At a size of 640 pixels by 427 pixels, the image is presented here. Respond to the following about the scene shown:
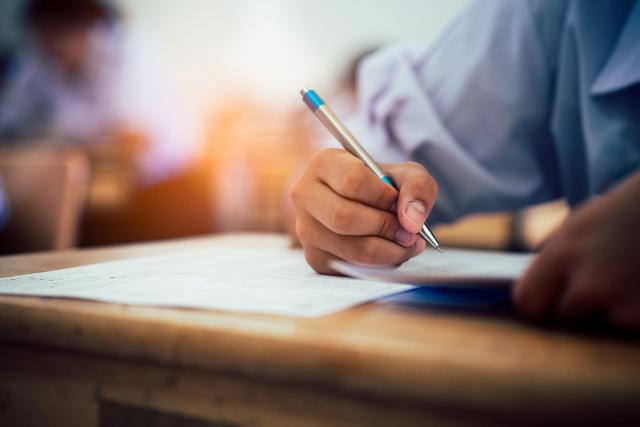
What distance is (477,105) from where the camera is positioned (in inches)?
25.0

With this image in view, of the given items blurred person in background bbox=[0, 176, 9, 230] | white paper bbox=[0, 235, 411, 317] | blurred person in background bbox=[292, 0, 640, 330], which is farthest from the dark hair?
white paper bbox=[0, 235, 411, 317]

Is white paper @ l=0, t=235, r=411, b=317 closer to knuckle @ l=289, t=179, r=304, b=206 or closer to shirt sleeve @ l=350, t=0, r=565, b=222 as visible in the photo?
knuckle @ l=289, t=179, r=304, b=206

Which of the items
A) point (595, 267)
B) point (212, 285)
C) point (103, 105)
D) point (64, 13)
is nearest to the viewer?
point (595, 267)

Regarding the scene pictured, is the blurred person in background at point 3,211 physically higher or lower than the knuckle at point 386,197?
lower

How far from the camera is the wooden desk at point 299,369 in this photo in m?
0.17

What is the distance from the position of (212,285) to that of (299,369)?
133 mm

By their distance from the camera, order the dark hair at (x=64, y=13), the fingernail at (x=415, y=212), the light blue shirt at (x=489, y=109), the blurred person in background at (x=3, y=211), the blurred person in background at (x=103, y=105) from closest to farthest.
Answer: the fingernail at (x=415, y=212), the light blue shirt at (x=489, y=109), the blurred person in background at (x=3, y=211), the blurred person in background at (x=103, y=105), the dark hair at (x=64, y=13)

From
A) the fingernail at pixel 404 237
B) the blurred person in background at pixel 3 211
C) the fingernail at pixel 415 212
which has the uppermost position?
the fingernail at pixel 415 212

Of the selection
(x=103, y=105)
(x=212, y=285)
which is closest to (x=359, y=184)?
(x=212, y=285)

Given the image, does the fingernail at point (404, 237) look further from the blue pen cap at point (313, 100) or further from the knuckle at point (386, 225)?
the blue pen cap at point (313, 100)

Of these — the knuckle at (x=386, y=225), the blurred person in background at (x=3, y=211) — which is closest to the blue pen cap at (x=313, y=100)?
the knuckle at (x=386, y=225)

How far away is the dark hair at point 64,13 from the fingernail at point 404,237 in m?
2.91

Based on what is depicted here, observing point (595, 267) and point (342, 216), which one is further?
point (342, 216)

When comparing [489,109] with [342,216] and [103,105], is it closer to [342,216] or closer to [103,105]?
[342,216]
